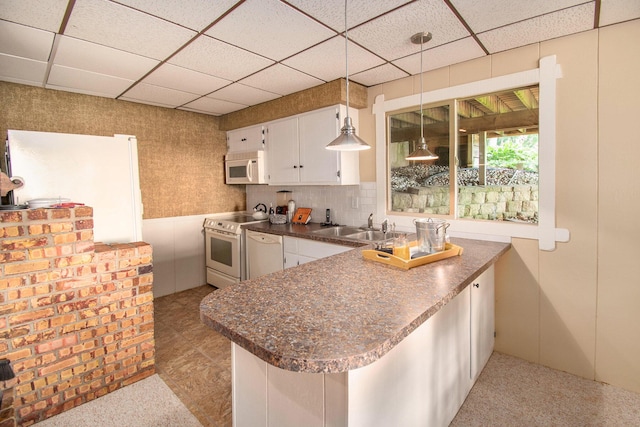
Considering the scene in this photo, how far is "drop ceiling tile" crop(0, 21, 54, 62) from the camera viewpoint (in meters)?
1.97

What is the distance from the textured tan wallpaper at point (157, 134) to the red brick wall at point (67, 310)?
1.80 m

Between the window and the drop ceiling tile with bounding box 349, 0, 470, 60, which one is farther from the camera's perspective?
the window

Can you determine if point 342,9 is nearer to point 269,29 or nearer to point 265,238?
point 269,29

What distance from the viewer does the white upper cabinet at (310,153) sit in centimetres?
320

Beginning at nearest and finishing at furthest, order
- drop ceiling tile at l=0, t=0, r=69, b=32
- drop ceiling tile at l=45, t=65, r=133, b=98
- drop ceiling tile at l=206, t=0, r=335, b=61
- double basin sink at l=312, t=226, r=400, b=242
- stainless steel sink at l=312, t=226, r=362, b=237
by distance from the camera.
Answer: drop ceiling tile at l=0, t=0, r=69, b=32
drop ceiling tile at l=206, t=0, r=335, b=61
drop ceiling tile at l=45, t=65, r=133, b=98
double basin sink at l=312, t=226, r=400, b=242
stainless steel sink at l=312, t=226, r=362, b=237

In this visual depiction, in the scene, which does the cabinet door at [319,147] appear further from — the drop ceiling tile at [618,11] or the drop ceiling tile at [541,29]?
the drop ceiling tile at [618,11]

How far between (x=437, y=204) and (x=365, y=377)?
2259mm

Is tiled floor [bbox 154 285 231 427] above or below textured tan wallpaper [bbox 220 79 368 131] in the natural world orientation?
below

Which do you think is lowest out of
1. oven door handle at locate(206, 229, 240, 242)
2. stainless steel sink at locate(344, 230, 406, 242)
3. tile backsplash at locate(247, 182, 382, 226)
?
oven door handle at locate(206, 229, 240, 242)

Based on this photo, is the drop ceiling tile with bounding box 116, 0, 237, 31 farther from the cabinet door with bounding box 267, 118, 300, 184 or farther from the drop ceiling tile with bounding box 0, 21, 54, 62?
the cabinet door with bounding box 267, 118, 300, 184

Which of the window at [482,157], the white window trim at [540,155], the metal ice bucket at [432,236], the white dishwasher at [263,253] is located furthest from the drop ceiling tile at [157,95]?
the metal ice bucket at [432,236]

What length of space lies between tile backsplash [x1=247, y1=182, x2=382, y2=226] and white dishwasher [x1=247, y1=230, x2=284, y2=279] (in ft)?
2.19

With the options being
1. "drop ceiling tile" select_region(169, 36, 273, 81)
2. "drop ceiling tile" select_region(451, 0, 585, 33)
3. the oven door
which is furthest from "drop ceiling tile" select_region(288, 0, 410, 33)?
the oven door

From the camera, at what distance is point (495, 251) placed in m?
2.18
